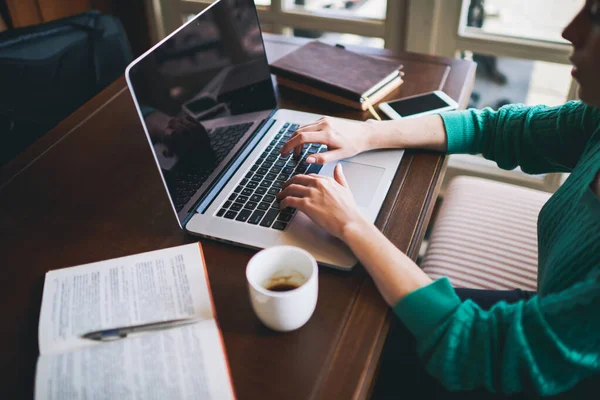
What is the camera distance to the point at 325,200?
820 millimetres

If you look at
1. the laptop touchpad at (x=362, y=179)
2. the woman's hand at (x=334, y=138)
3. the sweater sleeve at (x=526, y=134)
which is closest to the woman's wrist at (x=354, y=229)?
the laptop touchpad at (x=362, y=179)

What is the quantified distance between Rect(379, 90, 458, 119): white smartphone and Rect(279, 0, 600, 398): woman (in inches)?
8.1

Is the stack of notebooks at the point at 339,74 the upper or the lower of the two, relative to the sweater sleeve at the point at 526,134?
upper

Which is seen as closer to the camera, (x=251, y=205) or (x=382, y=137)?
(x=251, y=205)

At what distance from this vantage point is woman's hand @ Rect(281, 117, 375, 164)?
0.98 metres

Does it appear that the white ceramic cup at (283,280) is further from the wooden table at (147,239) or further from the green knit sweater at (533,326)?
the green knit sweater at (533,326)

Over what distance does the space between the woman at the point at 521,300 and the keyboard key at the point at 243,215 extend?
0.07 meters

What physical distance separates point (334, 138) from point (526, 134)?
1.29 ft

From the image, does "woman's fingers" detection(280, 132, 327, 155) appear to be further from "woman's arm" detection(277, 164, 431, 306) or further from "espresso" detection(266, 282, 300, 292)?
"espresso" detection(266, 282, 300, 292)

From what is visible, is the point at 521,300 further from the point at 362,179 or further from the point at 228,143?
the point at 228,143

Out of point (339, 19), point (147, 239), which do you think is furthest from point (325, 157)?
point (339, 19)

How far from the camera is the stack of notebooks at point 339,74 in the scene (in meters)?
1.17

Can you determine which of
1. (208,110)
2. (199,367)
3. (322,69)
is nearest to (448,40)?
(322,69)

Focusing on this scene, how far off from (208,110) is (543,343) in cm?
64
